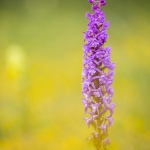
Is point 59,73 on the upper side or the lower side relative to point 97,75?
upper

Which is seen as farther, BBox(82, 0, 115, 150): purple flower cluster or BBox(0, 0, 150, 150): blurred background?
BBox(0, 0, 150, 150): blurred background

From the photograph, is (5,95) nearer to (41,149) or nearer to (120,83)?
(41,149)

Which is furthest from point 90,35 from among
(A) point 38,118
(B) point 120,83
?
(A) point 38,118

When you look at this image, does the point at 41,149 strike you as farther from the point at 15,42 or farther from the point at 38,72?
the point at 15,42

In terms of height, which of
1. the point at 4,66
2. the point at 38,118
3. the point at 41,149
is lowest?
the point at 41,149

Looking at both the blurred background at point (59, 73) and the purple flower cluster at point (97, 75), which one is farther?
the blurred background at point (59, 73)

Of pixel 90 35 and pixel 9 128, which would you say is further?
pixel 9 128

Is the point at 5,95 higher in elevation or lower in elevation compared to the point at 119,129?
higher

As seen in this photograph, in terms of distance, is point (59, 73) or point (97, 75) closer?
point (97, 75)
